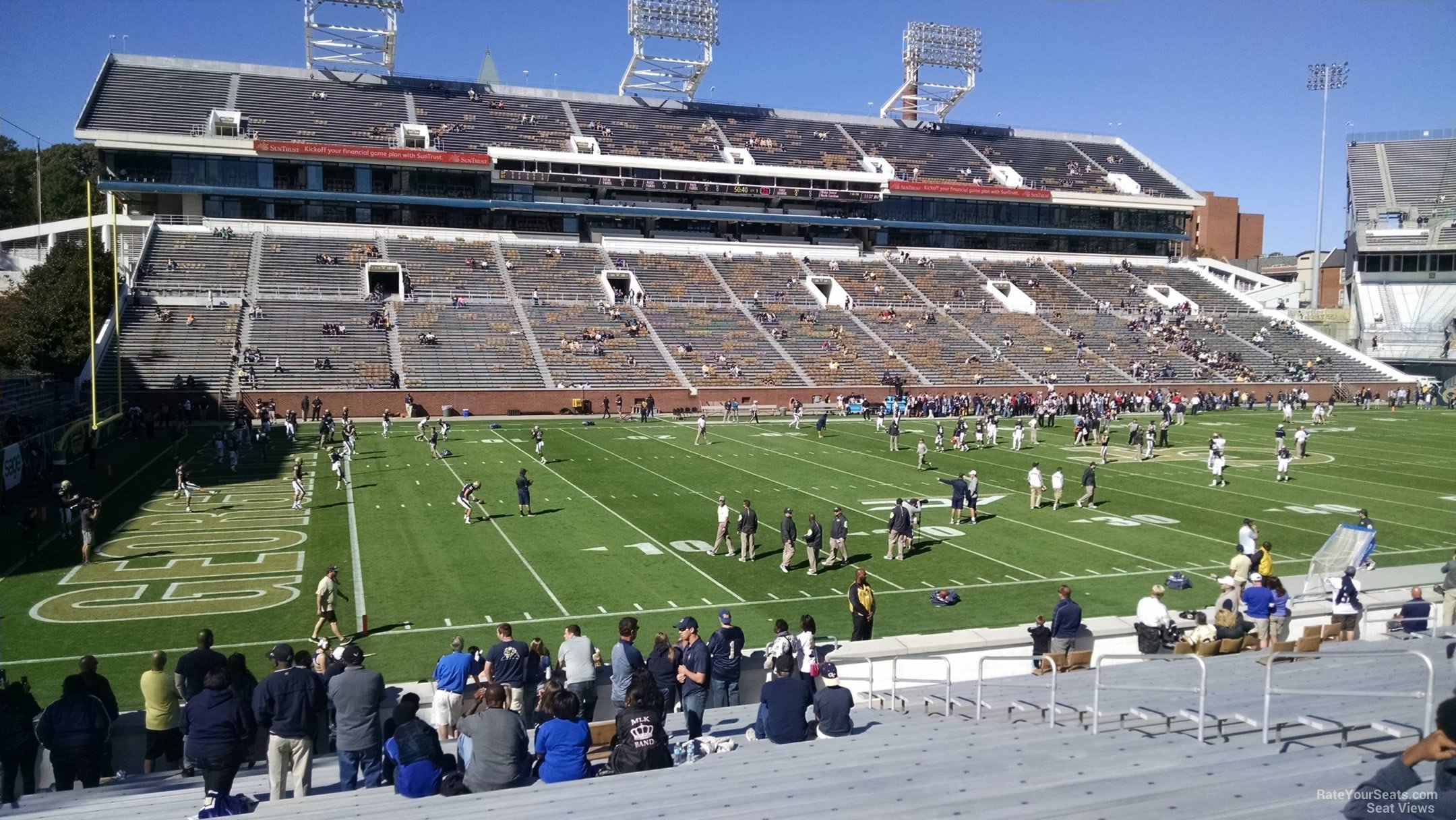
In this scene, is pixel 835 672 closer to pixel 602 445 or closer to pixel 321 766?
pixel 321 766

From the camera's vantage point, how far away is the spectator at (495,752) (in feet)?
23.5

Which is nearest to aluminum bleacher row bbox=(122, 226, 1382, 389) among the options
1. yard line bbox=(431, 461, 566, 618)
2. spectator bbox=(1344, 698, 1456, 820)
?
yard line bbox=(431, 461, 566, 618)

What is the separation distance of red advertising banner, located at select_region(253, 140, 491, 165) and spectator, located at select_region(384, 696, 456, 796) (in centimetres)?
5877

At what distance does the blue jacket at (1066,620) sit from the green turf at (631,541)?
3.43 meters

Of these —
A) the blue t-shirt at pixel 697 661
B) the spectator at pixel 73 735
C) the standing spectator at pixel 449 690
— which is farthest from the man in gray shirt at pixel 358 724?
the blue t-shirt at pixel 697 661

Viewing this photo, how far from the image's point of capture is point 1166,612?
43.2 feet

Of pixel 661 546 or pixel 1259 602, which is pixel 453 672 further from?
pixel 661 546

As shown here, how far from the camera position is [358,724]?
824cm

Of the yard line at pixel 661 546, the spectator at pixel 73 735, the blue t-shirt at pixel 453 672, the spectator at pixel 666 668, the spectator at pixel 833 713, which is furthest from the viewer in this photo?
the yard line at pixel 661 546

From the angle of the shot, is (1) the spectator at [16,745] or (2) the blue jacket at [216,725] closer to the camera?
(2) the blue jacket at [216,725]

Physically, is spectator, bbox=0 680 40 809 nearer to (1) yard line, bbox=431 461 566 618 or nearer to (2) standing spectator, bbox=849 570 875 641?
(1) yard line, bbox=431 461 566 618

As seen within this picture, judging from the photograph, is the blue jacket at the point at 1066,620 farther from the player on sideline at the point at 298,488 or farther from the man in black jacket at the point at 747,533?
the player on sideline at the point at 298,488

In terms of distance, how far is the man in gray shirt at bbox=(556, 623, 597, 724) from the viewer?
10625mm

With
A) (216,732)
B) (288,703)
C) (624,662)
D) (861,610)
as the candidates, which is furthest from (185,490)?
(216,732)
